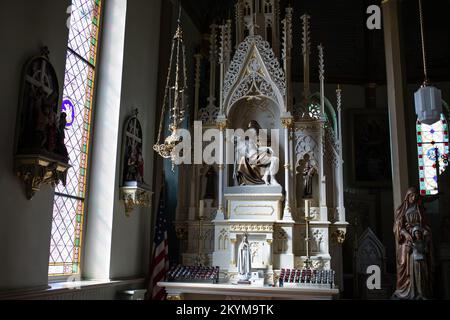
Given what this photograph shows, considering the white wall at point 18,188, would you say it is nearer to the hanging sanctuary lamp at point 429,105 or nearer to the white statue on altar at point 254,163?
the white statue on altar at point 254,163

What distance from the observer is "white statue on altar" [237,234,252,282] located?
8.69 meters

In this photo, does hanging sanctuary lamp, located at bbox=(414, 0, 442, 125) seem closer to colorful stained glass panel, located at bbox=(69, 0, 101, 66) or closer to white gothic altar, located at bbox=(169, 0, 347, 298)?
white gothic altar, located at bbox=(169, 0, 347, 298)

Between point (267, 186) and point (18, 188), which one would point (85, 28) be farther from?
point (267, 186)

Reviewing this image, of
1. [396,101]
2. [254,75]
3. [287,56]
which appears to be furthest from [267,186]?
[396,101]

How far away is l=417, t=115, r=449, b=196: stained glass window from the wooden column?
5.47m

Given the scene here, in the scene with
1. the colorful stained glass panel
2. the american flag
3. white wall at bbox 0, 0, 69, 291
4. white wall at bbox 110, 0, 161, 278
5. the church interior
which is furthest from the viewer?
the american flag

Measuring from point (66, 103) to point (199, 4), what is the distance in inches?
278

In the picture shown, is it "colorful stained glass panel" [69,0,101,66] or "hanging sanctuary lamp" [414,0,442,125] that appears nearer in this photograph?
"hanging sanctuary lamp" [414,0,442,125]

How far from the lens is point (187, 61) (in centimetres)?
1171

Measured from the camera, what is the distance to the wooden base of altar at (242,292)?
26.2 ft

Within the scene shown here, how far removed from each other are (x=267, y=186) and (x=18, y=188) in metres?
5.19

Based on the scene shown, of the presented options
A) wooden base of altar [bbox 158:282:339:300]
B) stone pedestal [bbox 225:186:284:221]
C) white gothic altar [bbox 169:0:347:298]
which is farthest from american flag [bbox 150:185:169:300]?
stone pedestal [bbox 225:186:284:221]

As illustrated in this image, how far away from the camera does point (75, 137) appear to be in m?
7.60
